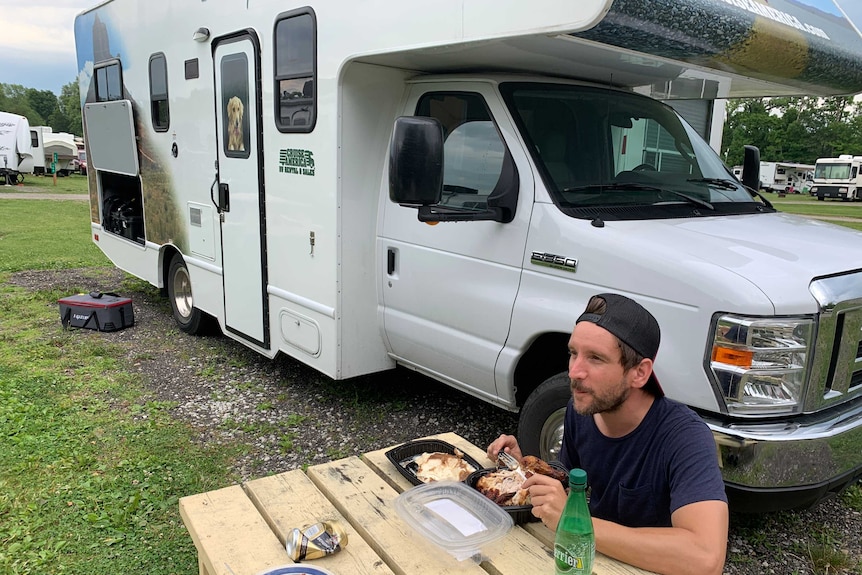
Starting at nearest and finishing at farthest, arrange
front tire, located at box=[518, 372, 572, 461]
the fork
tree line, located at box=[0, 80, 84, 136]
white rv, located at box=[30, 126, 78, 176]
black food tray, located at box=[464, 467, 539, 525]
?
black food tray, located at box=[464, 467, 539, 525], the fork, front tire, located at box=[518, 372, 572, 461], white rv, located at box=[30, 126, 78, 176], tree line, located at box=[0, 80, 84, 136]

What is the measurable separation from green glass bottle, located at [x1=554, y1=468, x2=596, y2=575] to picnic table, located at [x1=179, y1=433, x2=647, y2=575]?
132mm

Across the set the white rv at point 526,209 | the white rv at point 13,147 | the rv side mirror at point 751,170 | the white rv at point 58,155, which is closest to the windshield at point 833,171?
the rv side mirror at point 751,170

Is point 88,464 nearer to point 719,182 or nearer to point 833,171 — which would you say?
point 719,182

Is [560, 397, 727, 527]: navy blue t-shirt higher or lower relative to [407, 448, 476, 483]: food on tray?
higher

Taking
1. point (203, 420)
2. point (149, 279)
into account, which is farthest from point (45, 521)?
point (149, 279)

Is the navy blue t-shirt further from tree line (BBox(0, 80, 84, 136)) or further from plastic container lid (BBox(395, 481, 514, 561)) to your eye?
tree line (BBox(0, 80, 84, 136))

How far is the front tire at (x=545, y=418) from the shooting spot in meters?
3.34

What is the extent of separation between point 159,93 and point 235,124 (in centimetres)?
159

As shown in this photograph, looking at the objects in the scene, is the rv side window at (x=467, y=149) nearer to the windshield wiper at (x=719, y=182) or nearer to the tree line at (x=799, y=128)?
the windshield wiper at (x=719, y=182)

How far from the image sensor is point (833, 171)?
141 ft

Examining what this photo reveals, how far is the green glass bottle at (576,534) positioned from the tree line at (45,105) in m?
88.3

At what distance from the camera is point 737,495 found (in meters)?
2.79

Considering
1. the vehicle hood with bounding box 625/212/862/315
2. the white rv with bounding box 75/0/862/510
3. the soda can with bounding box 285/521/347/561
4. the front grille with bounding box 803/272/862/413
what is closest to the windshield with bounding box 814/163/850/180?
the white rv with bounding box 75/0/862/510

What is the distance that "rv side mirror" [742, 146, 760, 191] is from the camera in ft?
17.1
